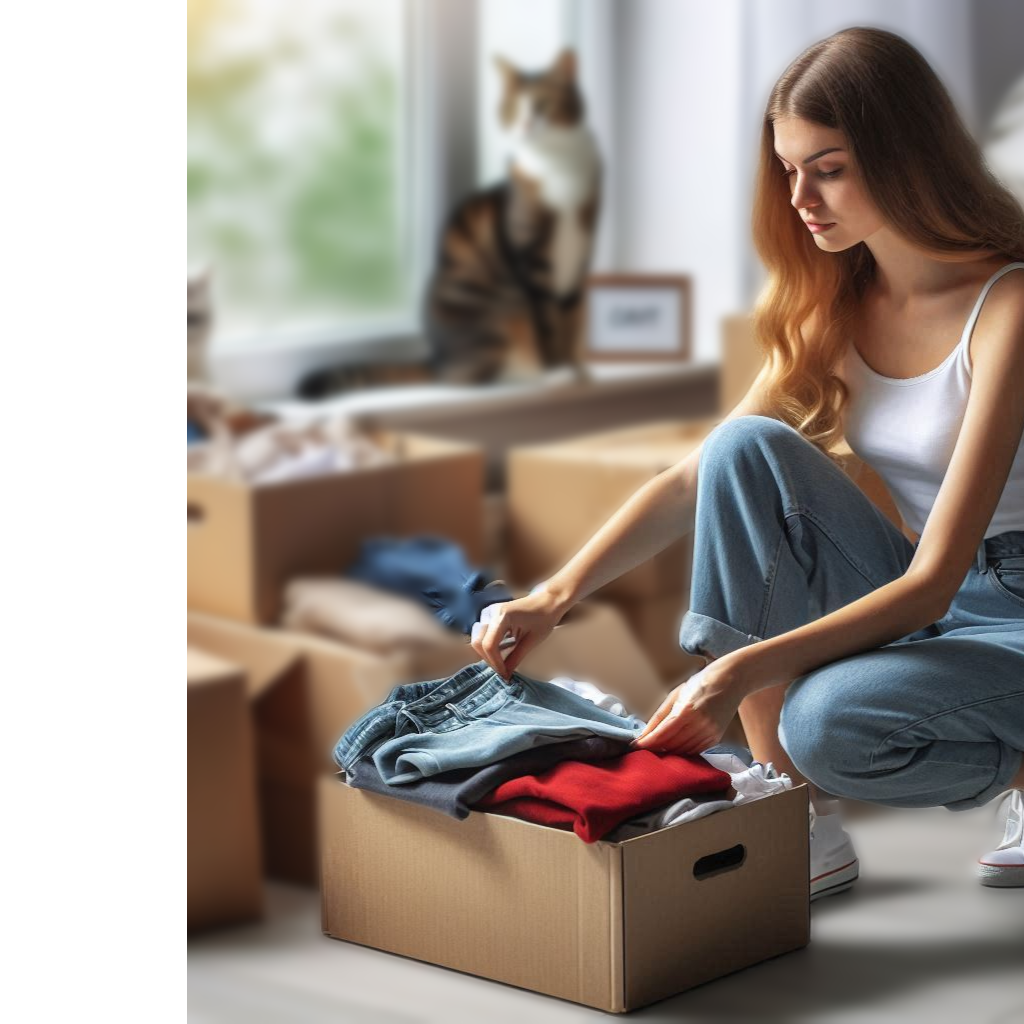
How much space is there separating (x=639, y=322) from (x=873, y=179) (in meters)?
1.97

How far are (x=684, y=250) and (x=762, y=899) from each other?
7.00ft

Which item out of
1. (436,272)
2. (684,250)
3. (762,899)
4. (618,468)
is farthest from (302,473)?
(762,899)

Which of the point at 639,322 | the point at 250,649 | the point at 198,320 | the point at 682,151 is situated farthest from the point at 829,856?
the point at 682,151

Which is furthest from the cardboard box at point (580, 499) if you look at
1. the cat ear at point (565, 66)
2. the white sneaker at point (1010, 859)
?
the white sneaker at point (1010, 859)

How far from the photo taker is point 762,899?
3.45ft

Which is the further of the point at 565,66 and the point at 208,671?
the point at 565,66

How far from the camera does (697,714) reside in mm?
1008

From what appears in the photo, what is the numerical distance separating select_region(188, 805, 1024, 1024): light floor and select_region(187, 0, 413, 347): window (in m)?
1.41

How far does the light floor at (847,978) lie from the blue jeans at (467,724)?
0.15 meters

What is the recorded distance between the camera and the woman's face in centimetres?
103

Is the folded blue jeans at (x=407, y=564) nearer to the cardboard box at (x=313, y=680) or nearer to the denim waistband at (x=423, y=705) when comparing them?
the cardboard box at (x=313, y=680)

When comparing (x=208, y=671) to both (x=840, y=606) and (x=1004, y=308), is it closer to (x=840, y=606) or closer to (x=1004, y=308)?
(x=840, y=606)

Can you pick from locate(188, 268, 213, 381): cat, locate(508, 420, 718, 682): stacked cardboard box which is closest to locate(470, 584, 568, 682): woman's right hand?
locate(508, 420, 718, 682): stacked cardboard box
